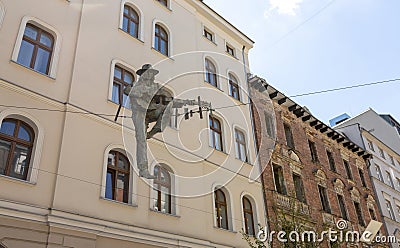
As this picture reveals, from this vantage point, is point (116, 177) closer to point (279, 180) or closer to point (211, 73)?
point (211, 73)

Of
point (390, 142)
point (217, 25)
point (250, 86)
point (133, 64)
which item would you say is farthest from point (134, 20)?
point (390, 142)

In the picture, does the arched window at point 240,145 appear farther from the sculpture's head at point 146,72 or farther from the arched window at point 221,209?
the sculpture's head at point 146,72

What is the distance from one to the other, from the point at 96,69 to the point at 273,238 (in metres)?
9.53

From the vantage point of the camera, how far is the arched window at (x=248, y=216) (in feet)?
45.4

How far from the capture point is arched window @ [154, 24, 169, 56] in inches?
560

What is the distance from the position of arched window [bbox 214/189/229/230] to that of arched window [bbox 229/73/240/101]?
5.56 meters

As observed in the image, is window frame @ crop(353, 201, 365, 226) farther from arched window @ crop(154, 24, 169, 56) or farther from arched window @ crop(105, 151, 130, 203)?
arched window @ crop(105, 151, 130, 203)

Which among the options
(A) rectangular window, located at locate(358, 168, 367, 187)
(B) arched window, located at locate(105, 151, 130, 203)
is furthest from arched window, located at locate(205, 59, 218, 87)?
(A) rectangular window, located at locate(358, 168, 367, 187)

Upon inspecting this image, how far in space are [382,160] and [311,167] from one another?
12.8 m

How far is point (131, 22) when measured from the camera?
13492 millimetres

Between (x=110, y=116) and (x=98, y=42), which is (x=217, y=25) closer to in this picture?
(x=98, y=42)

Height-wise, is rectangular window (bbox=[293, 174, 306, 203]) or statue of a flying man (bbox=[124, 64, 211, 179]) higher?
rectangular window (bbox=[293, 174, 306, 203])

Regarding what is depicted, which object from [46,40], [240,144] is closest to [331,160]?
[240,144]

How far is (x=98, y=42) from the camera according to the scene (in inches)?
452
